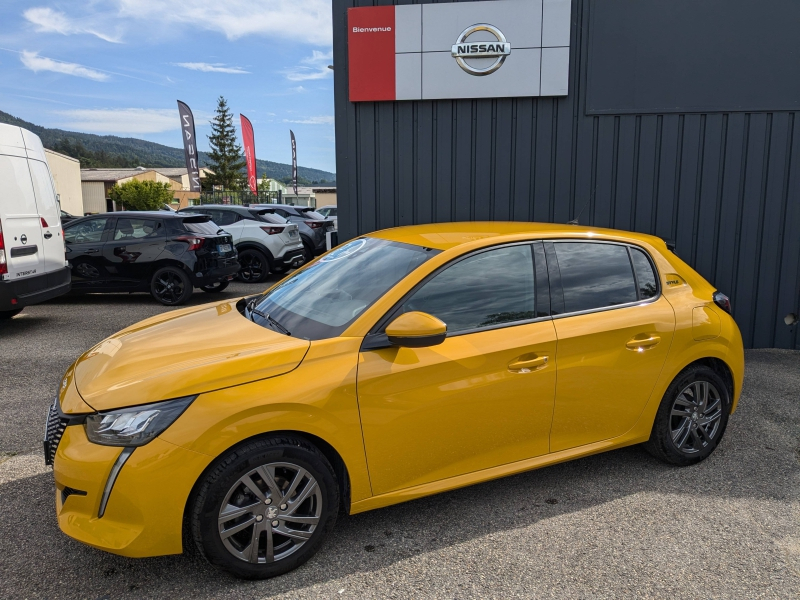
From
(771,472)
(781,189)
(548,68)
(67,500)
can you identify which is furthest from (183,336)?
(781,189)

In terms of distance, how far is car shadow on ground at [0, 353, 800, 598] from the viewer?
2742 mm

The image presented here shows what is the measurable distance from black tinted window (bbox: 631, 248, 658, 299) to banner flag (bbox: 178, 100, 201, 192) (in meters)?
29.7

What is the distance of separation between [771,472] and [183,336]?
3592mm

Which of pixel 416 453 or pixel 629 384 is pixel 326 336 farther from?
pixel 629 384

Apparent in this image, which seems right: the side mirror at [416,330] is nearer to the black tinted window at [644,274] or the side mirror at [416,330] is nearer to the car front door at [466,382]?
the car front door at [466,382]

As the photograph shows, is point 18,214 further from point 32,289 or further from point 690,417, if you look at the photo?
point 690,417

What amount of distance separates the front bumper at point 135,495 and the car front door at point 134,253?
7940mm

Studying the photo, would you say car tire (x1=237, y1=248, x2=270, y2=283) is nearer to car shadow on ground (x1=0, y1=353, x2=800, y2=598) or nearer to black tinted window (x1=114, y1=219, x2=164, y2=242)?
black tinted window (x1=114, y1=219, x2=164, y2=242)

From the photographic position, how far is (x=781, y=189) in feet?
22.4

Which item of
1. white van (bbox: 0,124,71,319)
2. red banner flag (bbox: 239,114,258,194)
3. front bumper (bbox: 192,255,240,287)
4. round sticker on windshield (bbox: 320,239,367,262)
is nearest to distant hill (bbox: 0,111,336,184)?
red banner flag (bbox: 239,114,258,194)

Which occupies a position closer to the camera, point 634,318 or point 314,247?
point 634,318

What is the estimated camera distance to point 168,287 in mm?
9992

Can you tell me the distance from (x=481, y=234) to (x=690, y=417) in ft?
5.73

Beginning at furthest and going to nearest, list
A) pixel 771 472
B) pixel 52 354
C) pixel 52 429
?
pixel 52 354 → pixel 771 472 → pixel 52 429
